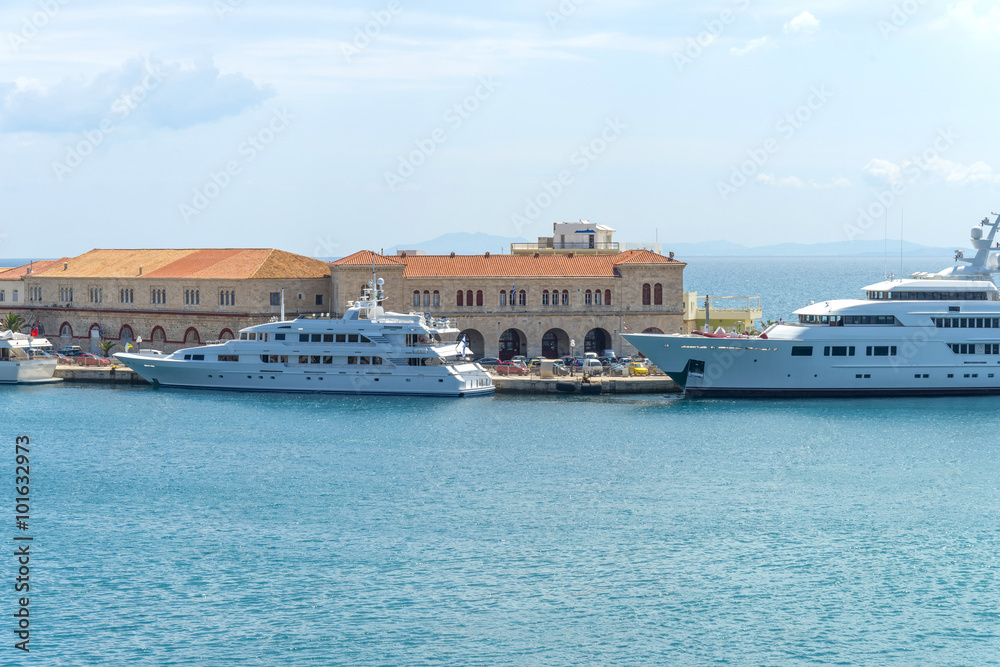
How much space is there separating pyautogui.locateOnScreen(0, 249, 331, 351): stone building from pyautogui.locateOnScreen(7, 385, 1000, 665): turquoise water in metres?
17.8

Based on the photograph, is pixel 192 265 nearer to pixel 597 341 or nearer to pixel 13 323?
pixel 13 323

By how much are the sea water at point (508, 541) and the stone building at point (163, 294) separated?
17.6 meters

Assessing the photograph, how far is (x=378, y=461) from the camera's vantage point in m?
44.8

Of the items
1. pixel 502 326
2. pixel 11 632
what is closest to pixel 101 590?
pixel 11 632

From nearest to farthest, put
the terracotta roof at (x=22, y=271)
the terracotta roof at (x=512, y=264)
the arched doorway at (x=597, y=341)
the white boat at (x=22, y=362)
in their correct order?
1. the white boat at (x=22, y=362)
2. the terracotta roof at (x=512, y=264)
3. the arched doorway at (x=597, y=341)
4. the terracotta roof at (x=22, y=271)

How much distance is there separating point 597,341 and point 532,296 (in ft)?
15.5

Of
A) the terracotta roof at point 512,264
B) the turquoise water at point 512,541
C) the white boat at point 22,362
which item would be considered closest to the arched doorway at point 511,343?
the terracotta roof at point 512,264

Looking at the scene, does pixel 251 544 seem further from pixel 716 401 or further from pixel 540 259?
pixel 540 259

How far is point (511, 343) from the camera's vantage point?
240 ft

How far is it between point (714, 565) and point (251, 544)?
12.1 metres

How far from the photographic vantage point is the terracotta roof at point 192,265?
2849 inches

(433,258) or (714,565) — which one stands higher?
(433,258)

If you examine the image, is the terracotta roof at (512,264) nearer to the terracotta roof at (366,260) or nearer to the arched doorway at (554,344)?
the terracotta roof at (366,260)

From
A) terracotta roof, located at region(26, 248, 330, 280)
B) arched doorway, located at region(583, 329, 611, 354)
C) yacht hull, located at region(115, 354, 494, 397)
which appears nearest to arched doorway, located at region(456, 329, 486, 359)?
arched doorway, located at region(583, 329, 611, 354)
